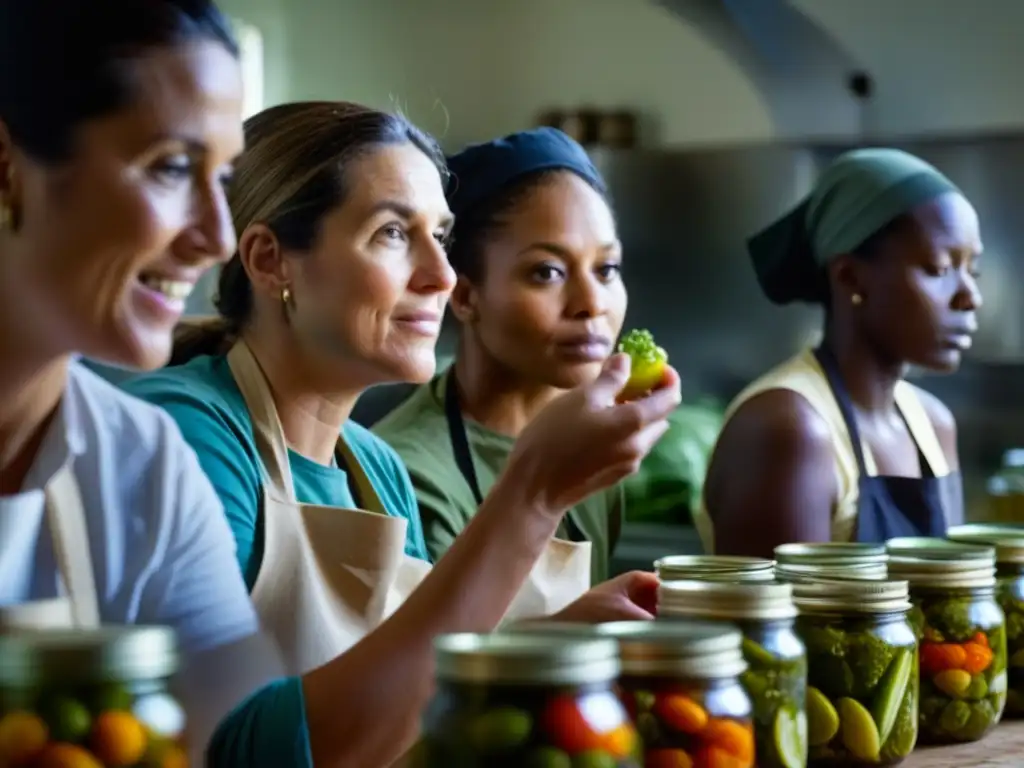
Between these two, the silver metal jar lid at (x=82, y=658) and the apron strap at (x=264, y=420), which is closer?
the silver metal jar lid at (x=82, y=658)

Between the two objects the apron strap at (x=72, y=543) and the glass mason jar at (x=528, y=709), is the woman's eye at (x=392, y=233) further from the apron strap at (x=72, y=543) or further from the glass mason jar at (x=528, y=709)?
the glass mason jar at (x=528, y=709)

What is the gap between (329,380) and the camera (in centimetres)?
164

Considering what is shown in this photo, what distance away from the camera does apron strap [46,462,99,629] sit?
120 cm

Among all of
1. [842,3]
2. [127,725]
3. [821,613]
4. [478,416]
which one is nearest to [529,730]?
[127,725]

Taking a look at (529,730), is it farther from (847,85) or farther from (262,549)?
(847,85)

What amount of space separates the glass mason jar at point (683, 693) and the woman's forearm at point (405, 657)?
0.63 feet

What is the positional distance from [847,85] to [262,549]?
9.55ft

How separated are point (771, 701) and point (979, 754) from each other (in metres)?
0.43

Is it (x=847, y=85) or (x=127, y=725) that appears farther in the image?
(x=847, y=85)

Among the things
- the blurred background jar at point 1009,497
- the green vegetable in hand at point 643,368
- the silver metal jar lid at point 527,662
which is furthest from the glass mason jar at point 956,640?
the blurred background jar at point 1009,497

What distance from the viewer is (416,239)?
1655mm

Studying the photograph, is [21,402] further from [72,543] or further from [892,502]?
[892,502]

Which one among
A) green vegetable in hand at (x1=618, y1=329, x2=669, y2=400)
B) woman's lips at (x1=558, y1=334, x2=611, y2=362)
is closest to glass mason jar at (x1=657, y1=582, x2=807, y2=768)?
green vegetable in hand at (x1=618, y1=329, x2=669, y2=400)

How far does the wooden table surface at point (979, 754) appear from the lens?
1.58m
